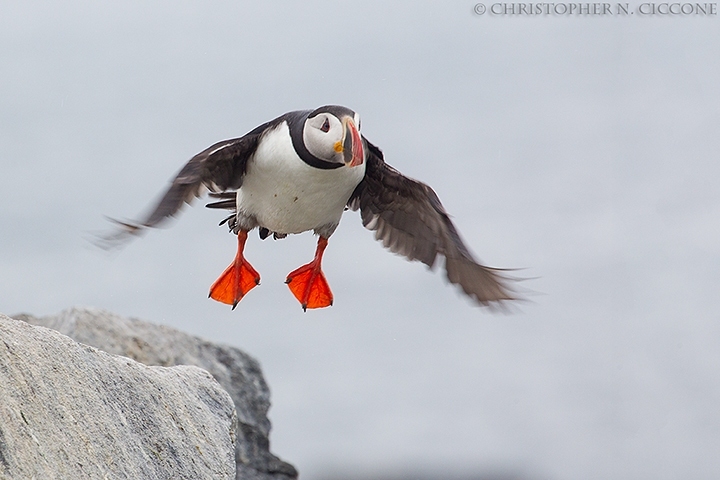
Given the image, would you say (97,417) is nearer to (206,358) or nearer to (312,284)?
(312,284)

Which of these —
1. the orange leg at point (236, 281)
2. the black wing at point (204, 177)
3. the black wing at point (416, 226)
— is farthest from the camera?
the orange leg at point (236, 281)

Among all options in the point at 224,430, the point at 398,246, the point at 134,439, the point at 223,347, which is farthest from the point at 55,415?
the point at 223,347

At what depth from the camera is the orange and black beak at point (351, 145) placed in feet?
27.2

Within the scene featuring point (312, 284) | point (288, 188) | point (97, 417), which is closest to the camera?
point (97, 417)

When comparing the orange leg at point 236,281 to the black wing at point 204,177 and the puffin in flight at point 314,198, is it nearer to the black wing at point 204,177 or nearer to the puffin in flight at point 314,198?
the puffin in flight at point 314,198

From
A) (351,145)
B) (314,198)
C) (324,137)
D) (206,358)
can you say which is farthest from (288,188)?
(206,358)

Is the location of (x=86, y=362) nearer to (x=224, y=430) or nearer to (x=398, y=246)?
(x=224, y=430)

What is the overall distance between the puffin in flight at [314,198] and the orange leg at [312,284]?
11mm

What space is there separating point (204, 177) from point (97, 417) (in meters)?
3.89

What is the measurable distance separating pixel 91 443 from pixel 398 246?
17.2 feet

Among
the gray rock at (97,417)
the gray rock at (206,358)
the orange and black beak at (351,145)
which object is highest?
the orange and black beak at (351,145)

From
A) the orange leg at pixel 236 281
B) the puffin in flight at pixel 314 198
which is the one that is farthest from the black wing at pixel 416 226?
the orange leg at pixel 236 281

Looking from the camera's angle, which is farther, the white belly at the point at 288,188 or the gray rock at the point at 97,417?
the white belly at the point at 288,188

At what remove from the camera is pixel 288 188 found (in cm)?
903
